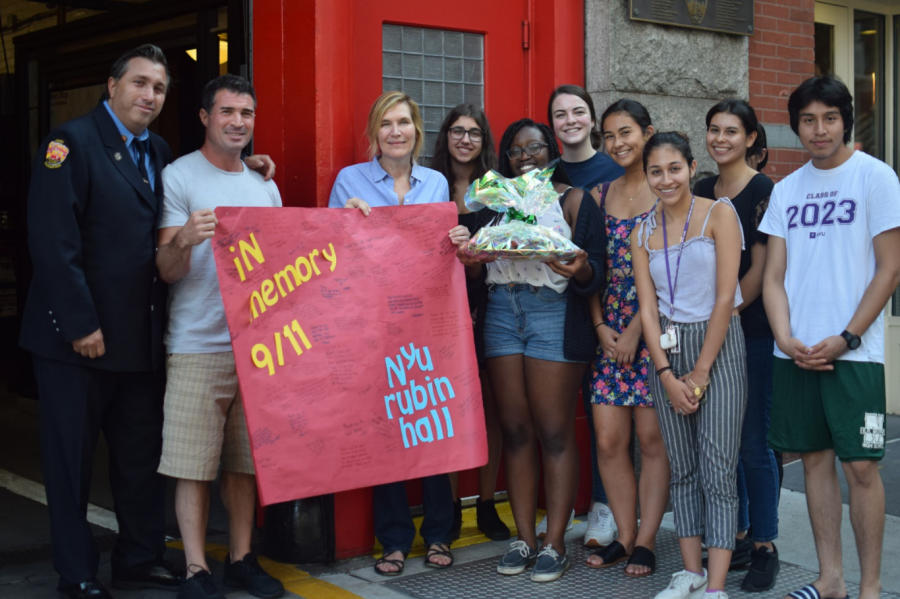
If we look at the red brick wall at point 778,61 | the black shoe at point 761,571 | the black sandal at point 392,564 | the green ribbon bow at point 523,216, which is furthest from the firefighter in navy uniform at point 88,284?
the red brick wall at point 778,61

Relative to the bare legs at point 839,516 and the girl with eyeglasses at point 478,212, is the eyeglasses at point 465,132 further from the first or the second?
the bare legs at point 839,516

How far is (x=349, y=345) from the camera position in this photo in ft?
13.4

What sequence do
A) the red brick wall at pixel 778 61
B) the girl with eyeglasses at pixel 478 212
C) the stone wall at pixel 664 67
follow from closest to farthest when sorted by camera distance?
the girl with eyeglasses at pixel 478 212 < the stone wall at pixel 664 67 < the red brick wall at pixel 778 61

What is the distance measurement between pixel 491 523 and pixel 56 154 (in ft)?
8.82

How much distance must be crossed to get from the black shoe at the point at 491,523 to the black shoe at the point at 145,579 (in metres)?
1.55

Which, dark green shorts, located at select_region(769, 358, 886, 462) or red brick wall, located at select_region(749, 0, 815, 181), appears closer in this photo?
dark green shorts, located at select_region(769, 358, 886, 462)

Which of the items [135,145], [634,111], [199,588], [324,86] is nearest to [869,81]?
[634,111]

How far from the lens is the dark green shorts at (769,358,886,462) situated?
3.72 meters

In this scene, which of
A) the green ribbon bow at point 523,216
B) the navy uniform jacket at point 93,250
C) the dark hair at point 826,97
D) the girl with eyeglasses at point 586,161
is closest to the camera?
the navy uniform jacket at point 93,250

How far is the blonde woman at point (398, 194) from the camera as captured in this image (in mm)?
4316

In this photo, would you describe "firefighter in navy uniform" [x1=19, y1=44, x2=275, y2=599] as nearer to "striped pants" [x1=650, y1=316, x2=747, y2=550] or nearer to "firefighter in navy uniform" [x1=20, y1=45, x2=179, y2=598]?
"firefighter in navy uniform" [x1=20, y1=45, x2=179, y2=598]

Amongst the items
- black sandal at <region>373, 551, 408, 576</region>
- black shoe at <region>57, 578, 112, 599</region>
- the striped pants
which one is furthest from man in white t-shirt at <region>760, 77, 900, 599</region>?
black shoe at <region>57, 578, 112, 599</region>

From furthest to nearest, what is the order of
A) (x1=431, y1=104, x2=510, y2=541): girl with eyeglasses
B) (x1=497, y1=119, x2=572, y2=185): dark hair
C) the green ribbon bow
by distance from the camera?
(x1=431, y1=104, x2=510, y2=541): girl with eyeglasses
(x1=497, y1=119, x2=572, y2=185): dark hair
the green ribbon bow

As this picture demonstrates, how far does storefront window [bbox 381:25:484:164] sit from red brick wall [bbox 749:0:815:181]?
2.01 meters
